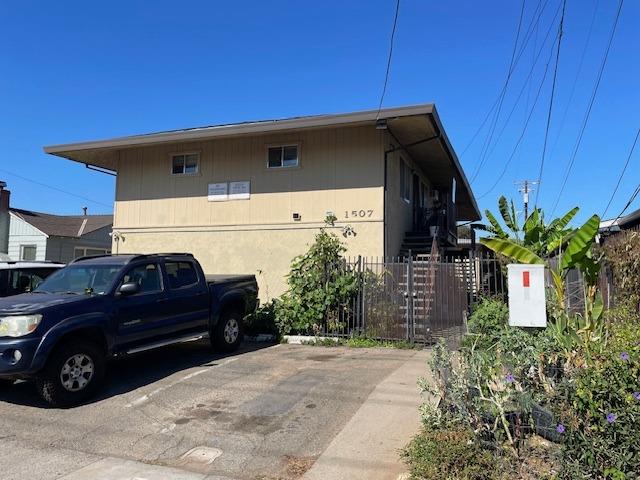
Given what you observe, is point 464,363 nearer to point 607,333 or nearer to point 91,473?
point 607,333

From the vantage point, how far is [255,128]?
1349cm

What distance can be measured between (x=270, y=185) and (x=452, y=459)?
1135 cm

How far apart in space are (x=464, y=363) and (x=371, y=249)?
28.2ft

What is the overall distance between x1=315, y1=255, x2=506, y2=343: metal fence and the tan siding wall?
2.45m

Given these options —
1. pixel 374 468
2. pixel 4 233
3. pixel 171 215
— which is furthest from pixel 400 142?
pixel 4 233

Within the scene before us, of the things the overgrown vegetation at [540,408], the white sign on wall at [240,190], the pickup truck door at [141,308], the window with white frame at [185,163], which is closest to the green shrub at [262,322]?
the pickup truck door at [141,308]

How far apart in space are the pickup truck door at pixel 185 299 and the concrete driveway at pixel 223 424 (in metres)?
0.73

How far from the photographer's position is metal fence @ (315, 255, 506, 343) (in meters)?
11.0

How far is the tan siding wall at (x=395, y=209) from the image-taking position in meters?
14.0

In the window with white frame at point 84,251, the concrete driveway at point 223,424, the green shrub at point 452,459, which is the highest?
the window with white frame at point 84,251

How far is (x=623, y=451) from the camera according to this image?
3.49 m

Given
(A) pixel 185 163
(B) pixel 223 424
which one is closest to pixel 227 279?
(B) pixel 223 424

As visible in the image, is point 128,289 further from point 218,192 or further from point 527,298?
point 218,192

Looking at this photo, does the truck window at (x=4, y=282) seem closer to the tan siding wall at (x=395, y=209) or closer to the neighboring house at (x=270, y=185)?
the neighboring house at (x=270, y=185)
